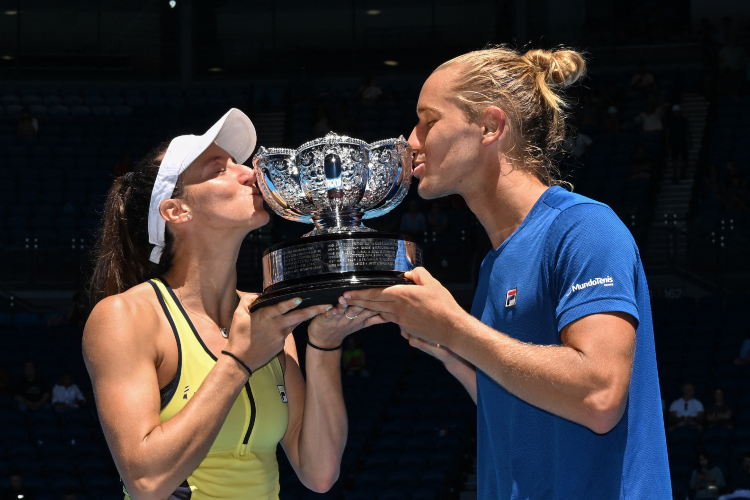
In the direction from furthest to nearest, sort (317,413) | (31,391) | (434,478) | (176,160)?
(31,391)
(434,478)
(317,413)
(176,160)

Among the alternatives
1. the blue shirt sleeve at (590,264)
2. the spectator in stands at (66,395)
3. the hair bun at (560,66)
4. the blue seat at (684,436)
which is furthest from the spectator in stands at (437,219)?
the blue shirt sleeve at (590,264)

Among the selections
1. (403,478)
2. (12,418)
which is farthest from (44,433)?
(403,478)

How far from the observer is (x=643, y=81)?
1348 centimetres

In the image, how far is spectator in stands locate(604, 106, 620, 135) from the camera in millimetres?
12570

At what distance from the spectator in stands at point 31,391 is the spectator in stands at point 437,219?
15.1ft

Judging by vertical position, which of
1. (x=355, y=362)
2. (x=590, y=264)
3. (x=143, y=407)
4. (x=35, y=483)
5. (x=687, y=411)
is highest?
(x=590, y=264)

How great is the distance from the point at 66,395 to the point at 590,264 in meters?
8.32

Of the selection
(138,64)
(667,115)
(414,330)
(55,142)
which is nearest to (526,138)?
(414,330)

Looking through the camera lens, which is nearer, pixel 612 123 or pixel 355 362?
pixel 355 362

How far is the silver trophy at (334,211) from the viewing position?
1.97m

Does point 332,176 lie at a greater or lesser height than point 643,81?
lesser

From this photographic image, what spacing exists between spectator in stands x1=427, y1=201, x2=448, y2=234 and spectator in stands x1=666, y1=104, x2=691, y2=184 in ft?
11.7

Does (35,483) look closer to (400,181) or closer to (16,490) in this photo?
(16,490)

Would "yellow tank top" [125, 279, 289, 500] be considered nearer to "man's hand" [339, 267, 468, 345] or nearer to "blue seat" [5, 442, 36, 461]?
"man's hand" [339, 267, 468, 345]
